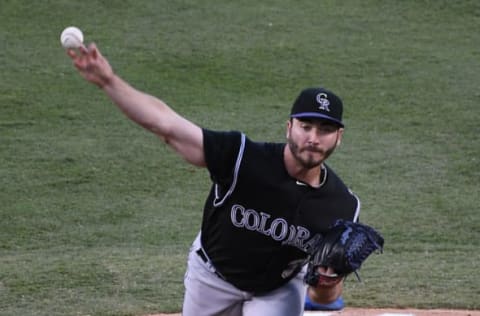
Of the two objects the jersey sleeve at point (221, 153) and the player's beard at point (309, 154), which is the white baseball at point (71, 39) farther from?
the player's beard at point (309, 154)

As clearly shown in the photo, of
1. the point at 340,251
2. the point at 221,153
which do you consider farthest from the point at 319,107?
the point at 340,251

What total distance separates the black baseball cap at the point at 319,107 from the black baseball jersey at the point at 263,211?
0.25 meters

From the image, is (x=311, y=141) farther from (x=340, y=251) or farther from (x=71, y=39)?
(x=71, y=39)

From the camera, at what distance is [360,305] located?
263 inches

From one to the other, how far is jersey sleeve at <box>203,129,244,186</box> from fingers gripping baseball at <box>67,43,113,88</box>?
2.03 feet

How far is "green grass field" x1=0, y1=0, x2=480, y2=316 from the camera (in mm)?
7320

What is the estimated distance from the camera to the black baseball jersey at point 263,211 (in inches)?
A: 171

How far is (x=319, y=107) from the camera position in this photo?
14.0 ft

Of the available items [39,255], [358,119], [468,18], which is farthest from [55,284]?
[468,18]

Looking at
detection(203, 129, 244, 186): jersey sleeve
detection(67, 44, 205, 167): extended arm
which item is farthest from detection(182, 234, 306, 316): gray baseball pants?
detection(67, 44, 205, 167): extended arm

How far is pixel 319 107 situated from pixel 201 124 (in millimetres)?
7604

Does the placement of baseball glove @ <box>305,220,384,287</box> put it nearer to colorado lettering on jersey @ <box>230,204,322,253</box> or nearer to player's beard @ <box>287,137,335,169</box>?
colorado lettering on jersey @ <box>230,204,322,253</box>

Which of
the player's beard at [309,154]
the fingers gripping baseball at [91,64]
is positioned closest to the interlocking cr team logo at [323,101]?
the player's beard at [309,154]

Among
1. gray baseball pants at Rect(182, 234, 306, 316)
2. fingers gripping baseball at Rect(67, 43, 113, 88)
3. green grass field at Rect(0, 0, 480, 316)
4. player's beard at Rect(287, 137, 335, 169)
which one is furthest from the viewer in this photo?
green grass field at Rect(0, 0, 480, 316)
